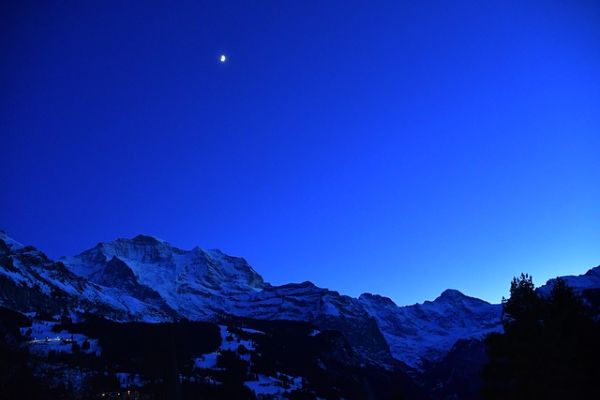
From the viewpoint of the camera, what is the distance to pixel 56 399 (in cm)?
19288

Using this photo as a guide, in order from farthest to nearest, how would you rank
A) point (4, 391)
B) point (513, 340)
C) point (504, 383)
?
point (4, 391)
point (504, 383)
point (513, 340)

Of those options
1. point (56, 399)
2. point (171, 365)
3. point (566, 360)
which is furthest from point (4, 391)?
point (566, 360)

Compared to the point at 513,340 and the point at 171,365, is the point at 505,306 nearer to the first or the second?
the point at 513,340

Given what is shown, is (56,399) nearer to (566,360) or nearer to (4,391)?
(4,391)

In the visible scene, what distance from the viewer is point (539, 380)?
44.0m

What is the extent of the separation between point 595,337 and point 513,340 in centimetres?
679

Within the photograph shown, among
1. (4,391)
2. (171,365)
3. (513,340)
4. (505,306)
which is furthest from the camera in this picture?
(4,391)

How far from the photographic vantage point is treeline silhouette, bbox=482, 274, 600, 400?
4300 centimetres

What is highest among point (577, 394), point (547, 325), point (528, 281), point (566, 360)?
point (528, 281)

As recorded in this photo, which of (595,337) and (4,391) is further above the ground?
(4,391)

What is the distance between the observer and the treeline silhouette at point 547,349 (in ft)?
141

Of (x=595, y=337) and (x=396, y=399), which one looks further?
(x=396, y=399)

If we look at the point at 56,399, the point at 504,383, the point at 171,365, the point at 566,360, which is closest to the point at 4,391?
the point at 56,399

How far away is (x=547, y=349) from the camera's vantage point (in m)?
43.7
